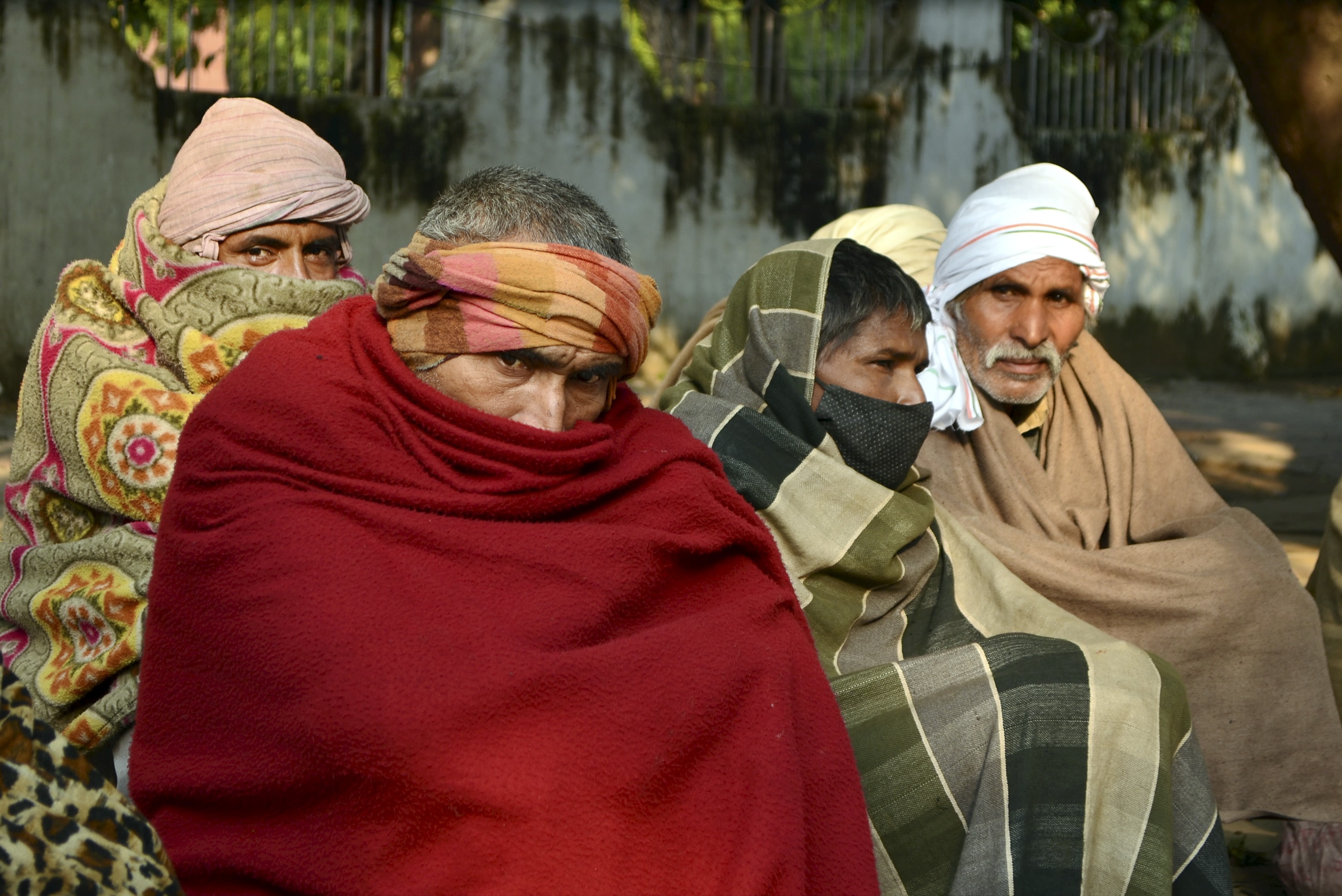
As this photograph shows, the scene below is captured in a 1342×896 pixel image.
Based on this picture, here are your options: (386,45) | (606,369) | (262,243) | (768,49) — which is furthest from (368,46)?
(606,369)

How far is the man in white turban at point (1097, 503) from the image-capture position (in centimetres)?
326

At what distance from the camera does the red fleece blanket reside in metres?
1.79

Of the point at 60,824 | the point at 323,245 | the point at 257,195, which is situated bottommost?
the point at 60,824

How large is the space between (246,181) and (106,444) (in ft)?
2.27

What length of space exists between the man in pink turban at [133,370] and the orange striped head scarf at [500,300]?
0.57m

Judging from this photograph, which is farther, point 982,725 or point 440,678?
point 982,725

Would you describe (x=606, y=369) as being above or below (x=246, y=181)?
below

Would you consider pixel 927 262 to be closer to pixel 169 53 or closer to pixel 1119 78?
pixel 169 53

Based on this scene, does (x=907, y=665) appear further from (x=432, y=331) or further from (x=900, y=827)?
(x=432, y=331)

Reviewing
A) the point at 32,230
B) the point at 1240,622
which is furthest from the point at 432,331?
the point at 32,230

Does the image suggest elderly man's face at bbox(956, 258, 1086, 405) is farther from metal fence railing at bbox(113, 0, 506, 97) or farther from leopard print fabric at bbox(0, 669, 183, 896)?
metal fence railing at bbox(113, 0, 506, 97)

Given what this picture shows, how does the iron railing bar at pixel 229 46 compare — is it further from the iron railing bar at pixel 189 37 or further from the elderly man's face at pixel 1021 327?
the elderly man's face at pixel 1021 327

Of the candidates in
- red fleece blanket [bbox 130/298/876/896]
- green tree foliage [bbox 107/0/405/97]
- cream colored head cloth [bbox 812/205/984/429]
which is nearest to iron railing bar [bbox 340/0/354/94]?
green tree foliage [bbox 107/0/405/97]

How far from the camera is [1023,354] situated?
12.2ft
